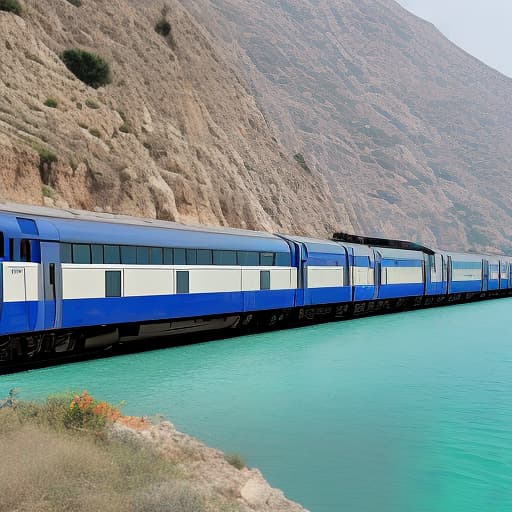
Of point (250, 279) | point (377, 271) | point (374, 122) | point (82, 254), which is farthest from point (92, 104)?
point (374, 122)

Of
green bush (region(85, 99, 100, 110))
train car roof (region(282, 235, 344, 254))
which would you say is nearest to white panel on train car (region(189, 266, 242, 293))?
train car roof (region(282, 235, 344, 254))

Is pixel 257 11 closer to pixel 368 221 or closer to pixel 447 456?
pixel 368 221

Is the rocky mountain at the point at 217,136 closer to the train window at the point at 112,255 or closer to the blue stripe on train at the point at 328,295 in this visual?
the blue stripe on train at the point at 328,295

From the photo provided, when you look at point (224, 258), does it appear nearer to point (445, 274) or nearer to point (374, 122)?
point (445, 274)

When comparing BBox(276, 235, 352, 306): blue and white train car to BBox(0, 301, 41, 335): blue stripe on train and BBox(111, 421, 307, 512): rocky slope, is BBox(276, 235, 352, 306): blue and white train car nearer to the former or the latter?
BBox(0, 301, 41, 335): blue stripe on train

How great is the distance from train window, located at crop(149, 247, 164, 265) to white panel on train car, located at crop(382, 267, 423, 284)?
66.5 ft

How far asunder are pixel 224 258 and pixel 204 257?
1.41m

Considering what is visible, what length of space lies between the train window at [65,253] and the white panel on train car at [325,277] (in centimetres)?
1476

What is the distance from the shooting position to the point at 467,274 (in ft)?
185

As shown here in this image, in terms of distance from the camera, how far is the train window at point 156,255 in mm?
22453

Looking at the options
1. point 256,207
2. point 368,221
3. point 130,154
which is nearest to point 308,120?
point 368,221

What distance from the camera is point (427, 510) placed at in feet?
33.8

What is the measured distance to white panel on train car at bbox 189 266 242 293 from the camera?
24.4 metres

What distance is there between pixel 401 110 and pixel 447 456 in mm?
172536
